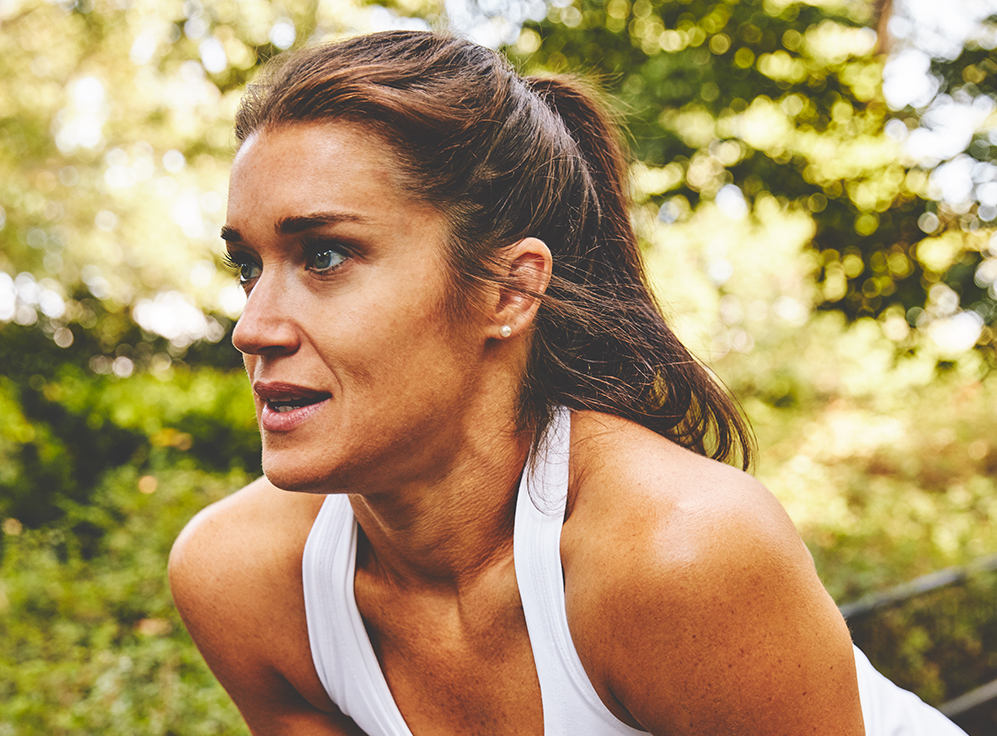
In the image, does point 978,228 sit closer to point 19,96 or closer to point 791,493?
point 791,493

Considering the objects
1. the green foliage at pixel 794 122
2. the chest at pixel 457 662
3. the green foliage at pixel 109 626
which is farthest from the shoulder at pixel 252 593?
the green foliage at pixel 794 122

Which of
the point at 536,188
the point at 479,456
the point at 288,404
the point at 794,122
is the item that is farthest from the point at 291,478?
the point at 794,122

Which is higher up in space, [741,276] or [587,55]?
[587,55]

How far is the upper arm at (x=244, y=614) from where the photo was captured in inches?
82.0

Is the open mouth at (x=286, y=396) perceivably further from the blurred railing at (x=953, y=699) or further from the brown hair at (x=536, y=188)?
the blurred railing at (x=953, y=699)

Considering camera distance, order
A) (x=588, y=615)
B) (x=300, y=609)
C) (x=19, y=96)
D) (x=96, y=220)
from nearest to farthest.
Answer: (x=588, y=615)
(x=300, y=609)
(x=19, y=96)
(x=96, y=220)

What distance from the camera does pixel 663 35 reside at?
4.13 meters

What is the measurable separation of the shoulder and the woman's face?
0.51m

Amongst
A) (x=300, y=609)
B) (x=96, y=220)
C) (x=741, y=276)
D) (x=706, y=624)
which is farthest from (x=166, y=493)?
(x=96, y=220)

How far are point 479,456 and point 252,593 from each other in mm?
749

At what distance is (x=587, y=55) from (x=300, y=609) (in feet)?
10.1

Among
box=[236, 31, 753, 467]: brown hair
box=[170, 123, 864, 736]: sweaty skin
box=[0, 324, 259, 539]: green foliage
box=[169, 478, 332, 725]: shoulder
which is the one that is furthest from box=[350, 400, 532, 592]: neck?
box=[0, 324, 259, 539]: green foliage

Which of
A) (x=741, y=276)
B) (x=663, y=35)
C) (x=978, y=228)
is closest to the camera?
(x=978, y=228)

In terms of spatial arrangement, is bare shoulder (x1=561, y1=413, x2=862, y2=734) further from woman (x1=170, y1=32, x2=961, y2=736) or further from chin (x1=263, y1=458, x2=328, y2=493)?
chin (x1=263, y1=458, x2=328, y2=493)
